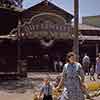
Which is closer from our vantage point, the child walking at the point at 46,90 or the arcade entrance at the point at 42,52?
the child walking at the point at 46,90

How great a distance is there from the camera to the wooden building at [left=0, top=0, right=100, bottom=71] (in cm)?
3422

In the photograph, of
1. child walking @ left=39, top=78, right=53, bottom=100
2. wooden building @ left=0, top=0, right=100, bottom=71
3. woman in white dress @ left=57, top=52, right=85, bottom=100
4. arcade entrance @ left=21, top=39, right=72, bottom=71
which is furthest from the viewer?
arcade entrance @ left=21, top=39, right=72, bottom=71

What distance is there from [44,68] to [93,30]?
8798 millimetres

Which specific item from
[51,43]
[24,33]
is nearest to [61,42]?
[51,43]

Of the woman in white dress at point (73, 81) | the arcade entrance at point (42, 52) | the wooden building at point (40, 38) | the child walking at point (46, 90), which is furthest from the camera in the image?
the arcade entrance at point (42, 52)

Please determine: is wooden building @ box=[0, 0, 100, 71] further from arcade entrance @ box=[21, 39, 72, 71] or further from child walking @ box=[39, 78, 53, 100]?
child walking @ box=[39, 78, 53, 100]

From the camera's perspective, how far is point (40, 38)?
34.5 meters

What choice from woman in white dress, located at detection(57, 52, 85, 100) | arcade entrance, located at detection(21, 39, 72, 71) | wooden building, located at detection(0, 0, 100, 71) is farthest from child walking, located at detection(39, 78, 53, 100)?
arcade entrance, located at detection(21, 39, 72, 71)

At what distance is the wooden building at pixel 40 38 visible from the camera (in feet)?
112

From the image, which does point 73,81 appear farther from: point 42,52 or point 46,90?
point 42,52

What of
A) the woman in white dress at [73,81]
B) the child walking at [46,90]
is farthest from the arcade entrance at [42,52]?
the woman in white dress at [73,81]

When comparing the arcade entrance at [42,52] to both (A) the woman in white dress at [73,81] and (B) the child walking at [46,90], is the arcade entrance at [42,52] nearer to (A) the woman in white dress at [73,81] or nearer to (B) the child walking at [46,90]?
(B) the child walking at [46,90]

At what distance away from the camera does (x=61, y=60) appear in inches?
1400

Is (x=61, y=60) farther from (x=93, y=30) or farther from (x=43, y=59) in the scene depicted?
(x=93, y=30)
